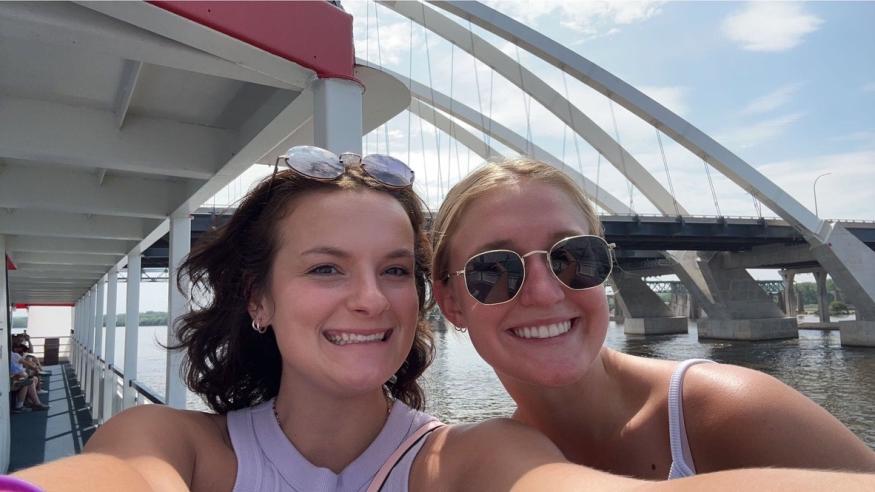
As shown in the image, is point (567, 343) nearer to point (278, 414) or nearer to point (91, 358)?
point (278, 414)

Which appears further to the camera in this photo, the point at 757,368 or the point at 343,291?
the point at 757,368

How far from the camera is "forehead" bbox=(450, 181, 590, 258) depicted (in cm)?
158

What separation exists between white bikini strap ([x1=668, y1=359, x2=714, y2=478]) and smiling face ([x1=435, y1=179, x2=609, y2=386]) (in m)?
0.25

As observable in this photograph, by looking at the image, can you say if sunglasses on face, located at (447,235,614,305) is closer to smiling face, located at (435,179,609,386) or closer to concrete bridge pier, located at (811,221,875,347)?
smiling face, located at (435,179,609,386)

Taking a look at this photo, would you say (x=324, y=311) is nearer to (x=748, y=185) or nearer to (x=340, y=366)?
(x=340, y=366)

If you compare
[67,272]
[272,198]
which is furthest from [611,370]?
[67,272]

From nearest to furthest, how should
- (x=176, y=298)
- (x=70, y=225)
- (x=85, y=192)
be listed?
(x=85, y=192)
(x=176, y=298)
(x=70, y=225)

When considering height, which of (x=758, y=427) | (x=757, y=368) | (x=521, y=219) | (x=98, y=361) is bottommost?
(x=757, y=368)

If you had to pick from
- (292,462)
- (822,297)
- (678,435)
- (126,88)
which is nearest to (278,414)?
(292,462)

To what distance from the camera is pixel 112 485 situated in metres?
1.02

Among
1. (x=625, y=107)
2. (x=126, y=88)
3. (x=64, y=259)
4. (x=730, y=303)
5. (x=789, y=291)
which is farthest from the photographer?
(x=789, y=291)

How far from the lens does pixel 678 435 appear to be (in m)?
1.32

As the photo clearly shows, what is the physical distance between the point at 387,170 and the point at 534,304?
656mm

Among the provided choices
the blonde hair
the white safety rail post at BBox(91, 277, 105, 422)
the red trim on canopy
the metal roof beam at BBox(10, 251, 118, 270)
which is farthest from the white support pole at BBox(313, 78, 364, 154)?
the white safety rail post at BBox(91, 277, 105, 422)
